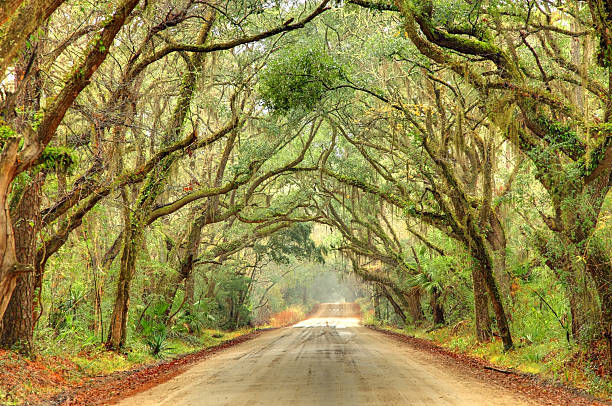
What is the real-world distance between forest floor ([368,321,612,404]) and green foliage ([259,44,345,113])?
7.42 metres

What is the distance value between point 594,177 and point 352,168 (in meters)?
11.6

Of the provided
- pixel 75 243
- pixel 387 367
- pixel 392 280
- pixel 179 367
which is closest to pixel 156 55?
pixel 75 243

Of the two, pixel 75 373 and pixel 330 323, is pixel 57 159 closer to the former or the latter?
pixel 75 373

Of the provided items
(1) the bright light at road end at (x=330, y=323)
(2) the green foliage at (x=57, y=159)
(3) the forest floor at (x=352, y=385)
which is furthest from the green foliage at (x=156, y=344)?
(1) the bright light at road end at (x=330, y=323)

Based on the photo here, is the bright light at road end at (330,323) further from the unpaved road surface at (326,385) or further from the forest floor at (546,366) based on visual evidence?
→ the unpaved road surface at (326,385)

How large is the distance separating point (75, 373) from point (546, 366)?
9226 mm

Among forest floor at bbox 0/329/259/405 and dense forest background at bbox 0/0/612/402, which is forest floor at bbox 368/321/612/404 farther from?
forest floor at bbox 0/329/259/405

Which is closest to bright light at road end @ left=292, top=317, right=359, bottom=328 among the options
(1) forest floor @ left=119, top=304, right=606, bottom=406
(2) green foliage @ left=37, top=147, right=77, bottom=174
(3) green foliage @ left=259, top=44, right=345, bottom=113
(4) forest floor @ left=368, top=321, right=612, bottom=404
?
(4) forest floor @ left=368, top=321, right=612, bottom=404

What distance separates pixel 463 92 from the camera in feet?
45.9

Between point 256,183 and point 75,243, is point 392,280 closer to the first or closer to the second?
point 256,183

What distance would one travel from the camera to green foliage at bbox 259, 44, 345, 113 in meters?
12.1

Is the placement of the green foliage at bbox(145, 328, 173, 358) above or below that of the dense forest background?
below

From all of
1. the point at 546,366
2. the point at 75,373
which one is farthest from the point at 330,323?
the point at 75,373

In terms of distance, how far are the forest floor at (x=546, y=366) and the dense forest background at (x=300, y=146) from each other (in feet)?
0.39
